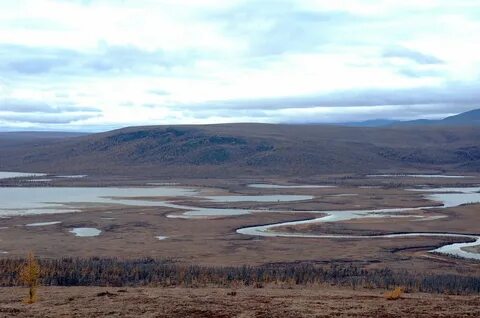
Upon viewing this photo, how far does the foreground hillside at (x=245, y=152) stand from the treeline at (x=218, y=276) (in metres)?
81.1

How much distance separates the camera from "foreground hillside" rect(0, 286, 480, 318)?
674 inches

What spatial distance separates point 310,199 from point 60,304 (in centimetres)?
5300

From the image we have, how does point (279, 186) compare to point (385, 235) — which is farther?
point (279, 186)

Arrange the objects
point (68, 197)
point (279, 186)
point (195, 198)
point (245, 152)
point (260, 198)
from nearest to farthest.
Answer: point (195, 198) → point (260, 198) → point (68, 197) → point (279, 186) → point (245, 152)

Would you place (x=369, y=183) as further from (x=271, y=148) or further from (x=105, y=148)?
(x=105, y=148)

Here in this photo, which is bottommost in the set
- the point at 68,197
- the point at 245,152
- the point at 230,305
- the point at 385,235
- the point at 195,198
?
the point at 385,235

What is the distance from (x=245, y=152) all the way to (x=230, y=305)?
371ft

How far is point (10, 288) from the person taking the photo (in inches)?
961

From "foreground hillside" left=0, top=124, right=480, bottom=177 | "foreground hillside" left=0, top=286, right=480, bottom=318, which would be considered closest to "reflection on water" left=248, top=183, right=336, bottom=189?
"foreground hillside" left=0, top=124, right=480, bottom=177

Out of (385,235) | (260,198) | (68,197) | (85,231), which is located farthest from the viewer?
(68,197)

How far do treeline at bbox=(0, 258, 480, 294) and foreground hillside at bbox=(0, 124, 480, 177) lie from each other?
81056 millimetres

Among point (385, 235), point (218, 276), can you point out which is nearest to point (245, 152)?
point (385, 235)

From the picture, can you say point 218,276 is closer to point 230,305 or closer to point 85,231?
point 230,305

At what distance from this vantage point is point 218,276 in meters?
29.2
